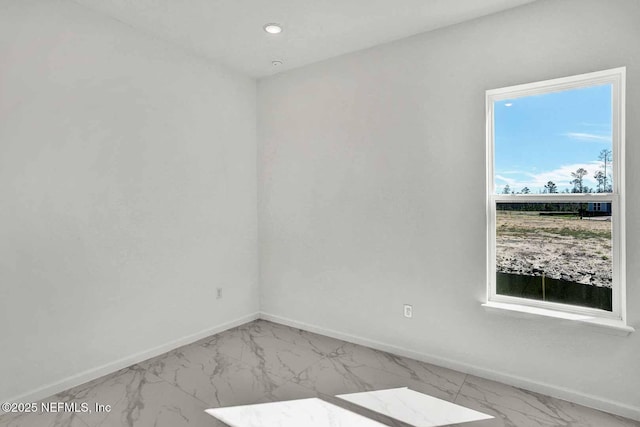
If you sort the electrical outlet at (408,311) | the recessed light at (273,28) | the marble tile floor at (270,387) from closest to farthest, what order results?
the marble tile floor at (270,387) → the recessed light at (273,28) → the electrical outlet at (408,311)

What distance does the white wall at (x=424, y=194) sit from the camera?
2322 millimetres

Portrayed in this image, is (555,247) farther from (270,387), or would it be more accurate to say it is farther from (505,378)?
(270,387)

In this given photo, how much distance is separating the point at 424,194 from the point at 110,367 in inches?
110

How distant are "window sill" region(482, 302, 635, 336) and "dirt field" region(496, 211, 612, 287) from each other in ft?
0.79

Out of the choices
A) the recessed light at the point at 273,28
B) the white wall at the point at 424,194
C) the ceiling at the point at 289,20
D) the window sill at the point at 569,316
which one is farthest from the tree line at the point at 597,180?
the recessed light at the point at 273,28

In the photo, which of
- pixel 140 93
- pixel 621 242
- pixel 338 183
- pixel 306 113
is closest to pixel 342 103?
pixel 306 113

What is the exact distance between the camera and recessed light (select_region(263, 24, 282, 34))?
9.41 ft

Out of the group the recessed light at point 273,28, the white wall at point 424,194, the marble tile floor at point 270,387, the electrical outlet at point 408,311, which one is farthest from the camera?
the electrical outlet at point 408,311

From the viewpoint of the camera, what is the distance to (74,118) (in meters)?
2.59

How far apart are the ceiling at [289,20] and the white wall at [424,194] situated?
17cm

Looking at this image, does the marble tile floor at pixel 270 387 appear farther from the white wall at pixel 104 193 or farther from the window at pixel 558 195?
the window at pixel 558 195

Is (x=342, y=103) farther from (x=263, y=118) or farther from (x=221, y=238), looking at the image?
(x=221, y=238)

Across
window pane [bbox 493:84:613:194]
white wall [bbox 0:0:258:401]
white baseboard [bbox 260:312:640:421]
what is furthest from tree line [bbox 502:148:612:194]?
white wall [bbox 0:0:258:401]

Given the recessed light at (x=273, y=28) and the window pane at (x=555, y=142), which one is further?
the recessed light at (x=273, y=28)
